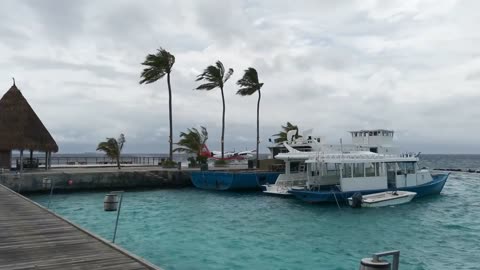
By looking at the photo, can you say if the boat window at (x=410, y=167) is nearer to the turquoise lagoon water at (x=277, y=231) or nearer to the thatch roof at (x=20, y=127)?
the turquoise lagoon water at (x=277, y=231)

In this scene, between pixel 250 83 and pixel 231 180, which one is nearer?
pixel 231 180

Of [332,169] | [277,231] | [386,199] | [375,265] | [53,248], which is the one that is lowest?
[277,231]

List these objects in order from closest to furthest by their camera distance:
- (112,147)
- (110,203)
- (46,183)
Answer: (110,203) → (46,183) → (112,147)

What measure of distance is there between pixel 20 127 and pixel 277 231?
27008mm

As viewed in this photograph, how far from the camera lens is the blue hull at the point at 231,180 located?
129 feet

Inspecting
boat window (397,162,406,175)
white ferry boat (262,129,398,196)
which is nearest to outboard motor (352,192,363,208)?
white ferry boat (262,129,398,196)

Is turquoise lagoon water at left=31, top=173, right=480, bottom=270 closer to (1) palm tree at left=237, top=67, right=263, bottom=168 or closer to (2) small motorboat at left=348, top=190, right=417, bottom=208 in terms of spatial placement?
(2) small motorboat at left=348, top=190, right=417, bottom=208

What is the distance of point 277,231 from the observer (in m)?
21.4

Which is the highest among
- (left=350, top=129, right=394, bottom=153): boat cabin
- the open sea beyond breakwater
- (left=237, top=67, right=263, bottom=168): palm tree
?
(left=237, top=67, right=263, bottom=168): palm tree

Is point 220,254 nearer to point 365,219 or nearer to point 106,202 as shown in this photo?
point 106,202

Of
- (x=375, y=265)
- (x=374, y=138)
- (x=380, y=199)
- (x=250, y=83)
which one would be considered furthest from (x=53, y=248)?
(x=250, y=83)

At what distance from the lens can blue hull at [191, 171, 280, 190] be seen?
39219 mm

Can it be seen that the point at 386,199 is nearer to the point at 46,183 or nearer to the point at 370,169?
the point at 370,169

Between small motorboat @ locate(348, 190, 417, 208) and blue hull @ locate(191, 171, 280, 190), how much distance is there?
11571mm
